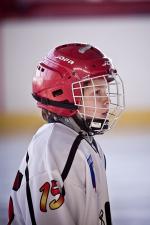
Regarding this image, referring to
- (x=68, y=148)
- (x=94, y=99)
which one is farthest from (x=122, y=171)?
(x=68, y=148)

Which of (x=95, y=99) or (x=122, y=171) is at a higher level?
(x=95, y=99)

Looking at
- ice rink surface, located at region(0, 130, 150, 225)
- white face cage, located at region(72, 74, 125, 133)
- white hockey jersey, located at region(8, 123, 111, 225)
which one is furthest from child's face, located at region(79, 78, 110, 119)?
ice rink surface, located at region(0, 130, 150, 225)

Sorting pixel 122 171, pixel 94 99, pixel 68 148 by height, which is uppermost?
pixel 94 99

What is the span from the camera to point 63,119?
225cm

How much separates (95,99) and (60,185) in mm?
345

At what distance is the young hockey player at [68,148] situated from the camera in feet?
6.63

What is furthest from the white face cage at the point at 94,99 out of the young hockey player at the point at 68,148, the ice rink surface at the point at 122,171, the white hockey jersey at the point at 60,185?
the ice rink surface at the point at 122,171

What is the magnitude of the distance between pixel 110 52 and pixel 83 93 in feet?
27.7

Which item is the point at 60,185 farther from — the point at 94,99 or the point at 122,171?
the point at 122,171

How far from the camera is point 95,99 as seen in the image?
2.19m

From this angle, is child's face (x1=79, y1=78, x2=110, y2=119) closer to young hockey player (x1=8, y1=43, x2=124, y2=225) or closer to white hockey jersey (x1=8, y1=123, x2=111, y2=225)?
young hockey player (x1=8, y1=43, x2=124, y2=225)

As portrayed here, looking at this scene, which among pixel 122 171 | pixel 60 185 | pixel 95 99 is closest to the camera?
pixel 60 185

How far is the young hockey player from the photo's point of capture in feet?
6.63

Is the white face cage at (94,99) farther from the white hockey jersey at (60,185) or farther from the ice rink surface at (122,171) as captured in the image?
the ice rink surface at (122,171)
